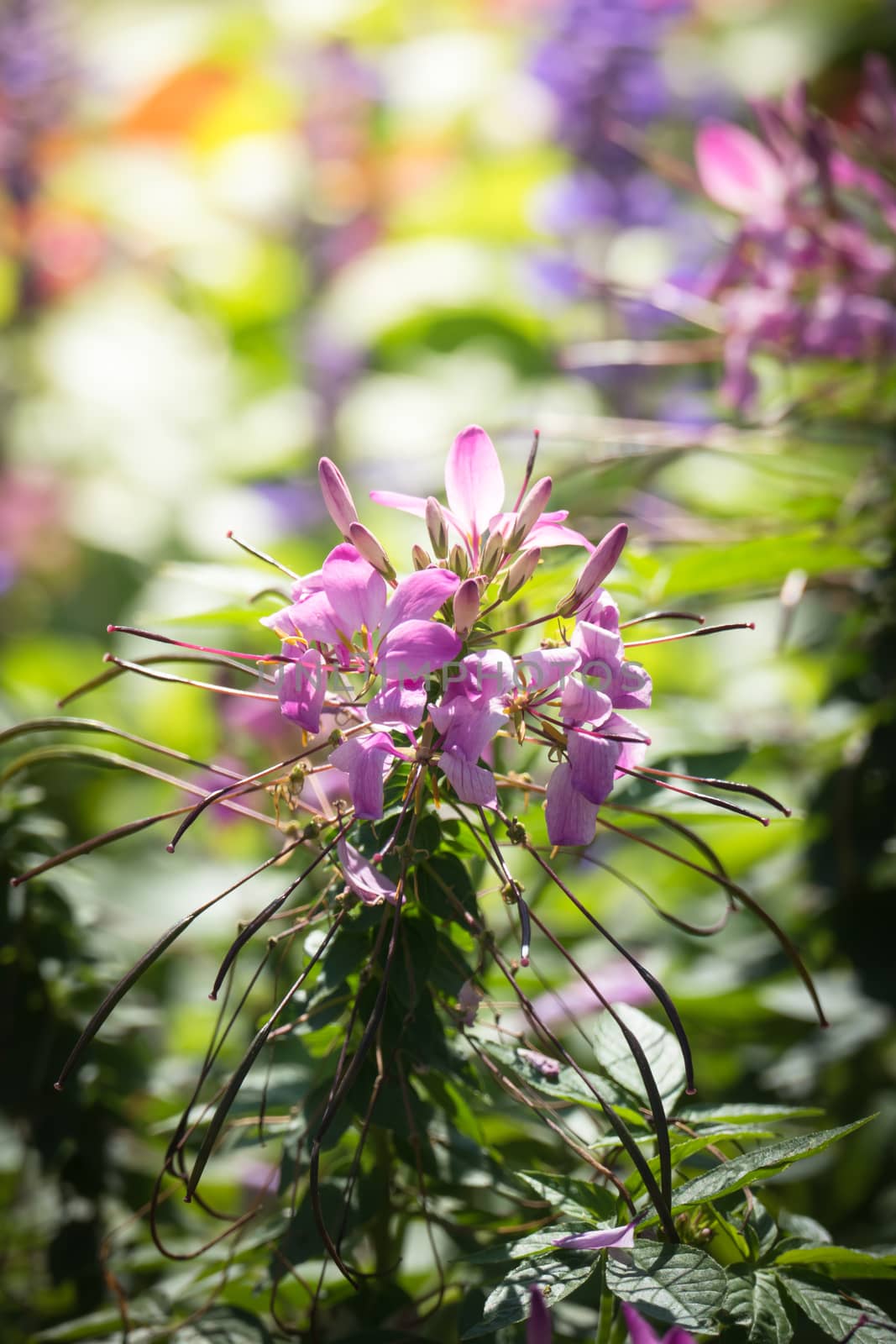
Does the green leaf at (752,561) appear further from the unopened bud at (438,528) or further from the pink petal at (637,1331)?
the pink petal at (637,1331)

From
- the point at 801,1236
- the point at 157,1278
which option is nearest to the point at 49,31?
the point at 157,1278

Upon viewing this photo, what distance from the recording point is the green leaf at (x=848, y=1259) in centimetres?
28

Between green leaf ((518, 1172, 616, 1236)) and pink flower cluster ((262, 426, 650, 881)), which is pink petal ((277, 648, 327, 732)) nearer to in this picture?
pink flower cluster ((262, 426, 650, 881))

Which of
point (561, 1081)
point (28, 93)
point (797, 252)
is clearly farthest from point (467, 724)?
point (28, 93)

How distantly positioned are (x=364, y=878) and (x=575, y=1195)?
0.38 ft

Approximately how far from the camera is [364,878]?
0.28m

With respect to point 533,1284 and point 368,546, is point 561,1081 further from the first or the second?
point 368,546

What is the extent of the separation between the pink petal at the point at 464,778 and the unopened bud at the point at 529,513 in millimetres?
71

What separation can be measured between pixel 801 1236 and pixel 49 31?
182 centimetres

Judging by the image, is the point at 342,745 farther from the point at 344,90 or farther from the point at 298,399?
the point at 344,90

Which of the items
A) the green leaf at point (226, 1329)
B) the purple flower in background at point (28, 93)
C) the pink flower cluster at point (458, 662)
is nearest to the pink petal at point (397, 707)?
the pink flower cluster at point (458, 662)

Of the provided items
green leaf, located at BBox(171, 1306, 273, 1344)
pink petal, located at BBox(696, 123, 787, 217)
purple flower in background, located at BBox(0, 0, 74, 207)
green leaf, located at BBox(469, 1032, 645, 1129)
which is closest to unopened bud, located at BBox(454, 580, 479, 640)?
green leaf, located at BBox(469, 1032, 645, 1129)

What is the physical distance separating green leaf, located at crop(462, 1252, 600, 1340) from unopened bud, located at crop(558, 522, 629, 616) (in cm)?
16

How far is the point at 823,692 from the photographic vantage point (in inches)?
22.5
